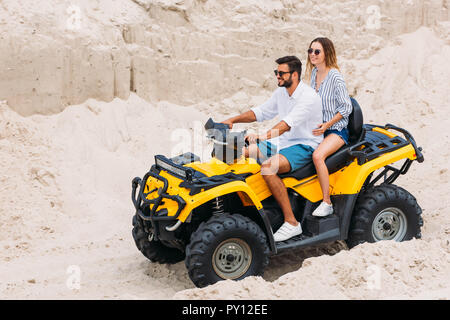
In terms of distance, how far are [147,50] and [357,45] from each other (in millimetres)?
3904

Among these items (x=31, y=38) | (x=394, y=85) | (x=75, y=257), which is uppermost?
(x=31, y=38)

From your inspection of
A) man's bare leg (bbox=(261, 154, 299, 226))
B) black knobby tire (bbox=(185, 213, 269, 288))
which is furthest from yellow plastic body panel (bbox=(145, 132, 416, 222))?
black knobby tire (bbox=(185, 213, 269, 288))

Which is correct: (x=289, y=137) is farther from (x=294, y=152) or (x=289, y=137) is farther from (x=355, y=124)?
(x=355, y=124)

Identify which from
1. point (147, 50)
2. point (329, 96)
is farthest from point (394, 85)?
point (329, 96)

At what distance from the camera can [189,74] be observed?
10.4 meters

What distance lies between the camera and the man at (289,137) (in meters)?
5.99

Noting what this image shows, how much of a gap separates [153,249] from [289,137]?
1.71 meters

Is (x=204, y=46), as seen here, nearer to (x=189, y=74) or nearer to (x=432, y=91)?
(x=189, y=74)

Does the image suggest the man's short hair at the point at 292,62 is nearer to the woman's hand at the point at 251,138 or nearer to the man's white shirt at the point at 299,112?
Answer: the man's white shirt at the point at 299,112

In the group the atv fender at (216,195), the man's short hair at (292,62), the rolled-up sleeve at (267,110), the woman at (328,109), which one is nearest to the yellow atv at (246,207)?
the atv fender at (216,195)

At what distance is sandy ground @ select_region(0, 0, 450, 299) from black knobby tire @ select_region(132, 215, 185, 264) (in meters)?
0.10

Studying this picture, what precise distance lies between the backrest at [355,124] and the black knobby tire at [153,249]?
205 cm

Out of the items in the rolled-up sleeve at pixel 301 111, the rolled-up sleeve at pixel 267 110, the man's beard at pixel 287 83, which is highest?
the man's beard at pixel 287 83

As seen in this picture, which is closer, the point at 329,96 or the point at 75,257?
the point at 329,96
